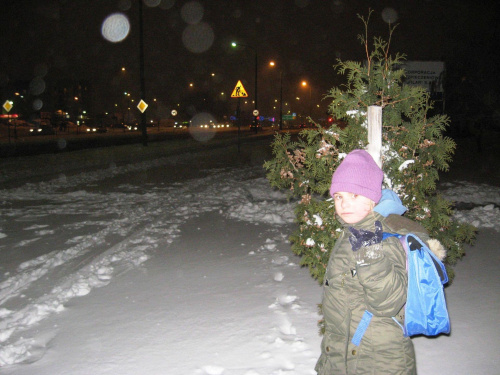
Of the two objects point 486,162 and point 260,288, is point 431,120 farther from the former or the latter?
point 486,162

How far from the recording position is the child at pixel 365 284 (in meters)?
Result: 2.00

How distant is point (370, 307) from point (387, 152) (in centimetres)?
166

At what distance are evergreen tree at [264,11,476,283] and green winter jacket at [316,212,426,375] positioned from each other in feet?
3.69

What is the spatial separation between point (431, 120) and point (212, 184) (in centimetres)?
943

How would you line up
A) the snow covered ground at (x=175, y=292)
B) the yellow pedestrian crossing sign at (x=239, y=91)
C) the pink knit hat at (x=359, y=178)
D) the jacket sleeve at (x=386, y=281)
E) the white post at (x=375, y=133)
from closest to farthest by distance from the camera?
1. the jacket sleeve at (x=386, y=281)
2. the pink knit hat at (x=359, y=178)
3. the white post at (x=375, y=133)
4. the snow covered ground at (x=175, y=292)
5. the yellow pedestrian crossing sign at (x=239, y=91)

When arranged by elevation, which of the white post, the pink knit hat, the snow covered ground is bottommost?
the snow covered ground

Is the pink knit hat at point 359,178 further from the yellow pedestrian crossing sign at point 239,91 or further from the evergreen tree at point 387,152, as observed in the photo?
the yellow pedestrian crossing sign at point 239,91

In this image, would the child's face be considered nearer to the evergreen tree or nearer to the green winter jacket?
the green winter jacket

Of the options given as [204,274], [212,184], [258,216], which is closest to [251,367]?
[204,274]

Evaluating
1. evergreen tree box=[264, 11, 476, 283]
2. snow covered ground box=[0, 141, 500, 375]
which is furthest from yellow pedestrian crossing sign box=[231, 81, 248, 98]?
evergreen tree box=[264, 11, 476, 283]

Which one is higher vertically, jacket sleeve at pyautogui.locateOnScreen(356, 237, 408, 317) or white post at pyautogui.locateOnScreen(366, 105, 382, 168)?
white post at pyautogui.locateOnScreen(366, 105, 382, 168)

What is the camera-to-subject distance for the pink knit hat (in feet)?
7.08

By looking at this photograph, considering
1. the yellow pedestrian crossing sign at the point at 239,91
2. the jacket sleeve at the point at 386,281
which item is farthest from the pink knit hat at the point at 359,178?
the yellow pedestrian crossing sign at the point at 239,91

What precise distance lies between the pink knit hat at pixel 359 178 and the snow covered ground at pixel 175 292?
1793mm
